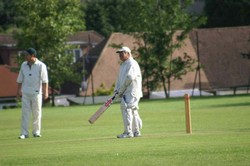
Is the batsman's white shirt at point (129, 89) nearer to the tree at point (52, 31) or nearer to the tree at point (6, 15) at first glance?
the tree at point (52, 31)

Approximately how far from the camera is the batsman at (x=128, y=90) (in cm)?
2062

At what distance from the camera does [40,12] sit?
5569 centimetres

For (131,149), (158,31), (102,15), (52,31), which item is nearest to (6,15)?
(102,15)

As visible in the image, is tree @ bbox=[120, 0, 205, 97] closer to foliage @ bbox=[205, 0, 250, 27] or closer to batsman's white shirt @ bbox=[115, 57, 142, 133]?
foliage @ bbox=[205, 0, 250, 27]

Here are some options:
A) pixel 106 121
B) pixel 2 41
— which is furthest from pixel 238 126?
pixel 2 41

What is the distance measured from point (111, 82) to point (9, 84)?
8.34 m

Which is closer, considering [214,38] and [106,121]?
[106,121]

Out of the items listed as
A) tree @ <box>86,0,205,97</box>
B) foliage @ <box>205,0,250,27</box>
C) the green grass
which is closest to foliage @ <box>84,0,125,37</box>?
foliage @ <box>205,0,250,27</box>

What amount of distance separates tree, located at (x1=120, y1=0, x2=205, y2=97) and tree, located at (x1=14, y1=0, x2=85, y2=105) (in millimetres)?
3565

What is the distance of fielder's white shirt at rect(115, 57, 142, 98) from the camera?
2062 centimetres

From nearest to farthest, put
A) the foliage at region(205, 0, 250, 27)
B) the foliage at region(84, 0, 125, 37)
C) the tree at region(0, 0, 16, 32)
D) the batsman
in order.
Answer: the batsman < the foliage at region(205, 0, 250, 27) < the tree at region(0, 0, 16, 32) < the foliage at region(84, 0, 125, 37)

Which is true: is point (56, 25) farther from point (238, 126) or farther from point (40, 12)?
point (238, 126)

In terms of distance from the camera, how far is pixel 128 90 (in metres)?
20.9

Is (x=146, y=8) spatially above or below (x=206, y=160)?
above
